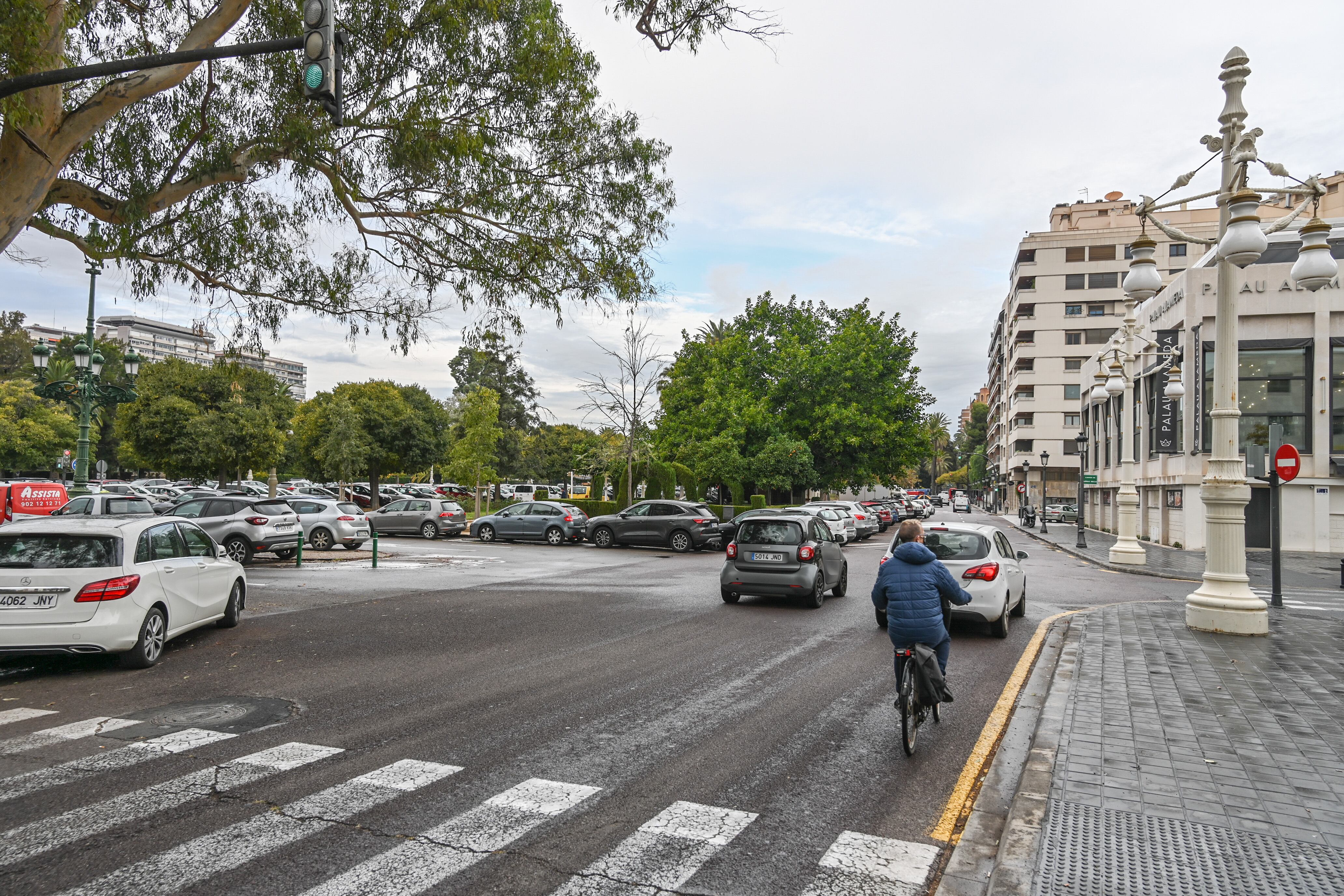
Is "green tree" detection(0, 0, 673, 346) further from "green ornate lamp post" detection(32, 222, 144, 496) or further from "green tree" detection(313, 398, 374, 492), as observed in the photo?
"green tree" detection(313, 398, 374, 492)

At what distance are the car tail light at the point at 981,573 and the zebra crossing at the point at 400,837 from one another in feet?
22.9

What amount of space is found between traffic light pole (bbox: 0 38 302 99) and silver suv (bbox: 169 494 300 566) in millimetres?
14353

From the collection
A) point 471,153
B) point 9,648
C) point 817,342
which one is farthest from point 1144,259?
point 817,342

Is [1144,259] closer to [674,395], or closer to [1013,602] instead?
[1013,602]

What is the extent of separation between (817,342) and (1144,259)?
3789 centimetres

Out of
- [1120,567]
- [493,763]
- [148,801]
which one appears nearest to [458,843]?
[493,763]

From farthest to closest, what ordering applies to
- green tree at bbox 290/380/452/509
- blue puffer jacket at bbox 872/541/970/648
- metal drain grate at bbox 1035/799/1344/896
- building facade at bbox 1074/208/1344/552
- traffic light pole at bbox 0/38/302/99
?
green tree at bbox 290/380/452/509, building facade at bbox 1074/208/1344/552, traffic light pole at bbox 0/38/302/99, blue puffer jacket at bbox 872/541/970/648, metal drain grate at bbox 1035/799/1344/896

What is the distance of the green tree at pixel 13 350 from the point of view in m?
75.6

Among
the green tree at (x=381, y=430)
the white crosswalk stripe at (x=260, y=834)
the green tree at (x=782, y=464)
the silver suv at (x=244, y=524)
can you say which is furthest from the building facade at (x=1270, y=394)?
the green tree at (x=381, y=430)

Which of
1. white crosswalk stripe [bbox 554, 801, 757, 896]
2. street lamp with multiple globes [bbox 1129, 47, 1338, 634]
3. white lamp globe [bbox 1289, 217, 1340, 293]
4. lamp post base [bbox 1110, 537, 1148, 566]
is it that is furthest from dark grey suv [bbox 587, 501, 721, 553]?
white crosswalk stripe [bbox 554, 801, 757, 896]

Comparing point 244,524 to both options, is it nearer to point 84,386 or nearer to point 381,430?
point 84,386

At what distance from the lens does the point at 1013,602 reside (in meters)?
12.1

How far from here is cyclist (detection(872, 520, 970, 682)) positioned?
6074 mm

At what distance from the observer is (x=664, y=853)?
4.12 meters
